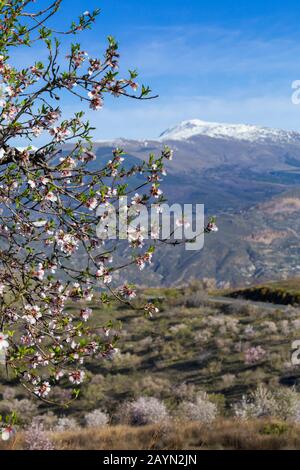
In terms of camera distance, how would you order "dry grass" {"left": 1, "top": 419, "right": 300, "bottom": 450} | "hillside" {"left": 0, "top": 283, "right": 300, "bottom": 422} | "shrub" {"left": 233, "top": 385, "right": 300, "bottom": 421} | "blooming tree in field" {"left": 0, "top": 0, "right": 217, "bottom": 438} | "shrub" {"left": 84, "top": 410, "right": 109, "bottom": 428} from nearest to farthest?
"blooming tree in field" {"left": 0, "top": 0, "right": 217, "bottom": 438} → "dry grass" {"left": 1, "top": 419, "right": 300, "bottom": 450} → "shrub" {"left": 233, "top": 385, "right": 300, "bottom": 421} → "shrub" {"left": 84, "top": 410, "right": 109, "bottom": 428} → "hillside" {"left": 0, "top": 283, "right": 300, "bottom": 422}

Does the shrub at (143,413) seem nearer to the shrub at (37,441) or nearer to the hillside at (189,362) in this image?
the hillside at (189,362)

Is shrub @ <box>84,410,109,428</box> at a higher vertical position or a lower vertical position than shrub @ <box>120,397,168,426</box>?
lower

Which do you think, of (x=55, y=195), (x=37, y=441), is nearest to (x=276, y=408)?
(x=37, y=441)

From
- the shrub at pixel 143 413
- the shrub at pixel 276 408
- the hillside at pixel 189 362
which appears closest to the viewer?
the shrub at pixel 276 408

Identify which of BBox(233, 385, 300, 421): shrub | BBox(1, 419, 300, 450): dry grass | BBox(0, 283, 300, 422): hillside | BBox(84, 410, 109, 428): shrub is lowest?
BBox(84, 410, 109, 428): shrub

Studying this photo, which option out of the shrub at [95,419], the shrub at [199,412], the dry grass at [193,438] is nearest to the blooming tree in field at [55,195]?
the dry grass at [193,438]

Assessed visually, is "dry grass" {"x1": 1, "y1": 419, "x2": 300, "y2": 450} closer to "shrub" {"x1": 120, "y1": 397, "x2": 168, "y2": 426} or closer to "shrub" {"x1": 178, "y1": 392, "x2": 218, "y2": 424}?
"shrub" {"x1": 178, "y1": 392, "x2": 218, "y2": 424}

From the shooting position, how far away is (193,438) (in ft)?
49.6

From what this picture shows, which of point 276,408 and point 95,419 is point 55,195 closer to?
point 276,408

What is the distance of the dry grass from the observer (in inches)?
547

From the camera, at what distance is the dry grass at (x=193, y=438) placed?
1389cm

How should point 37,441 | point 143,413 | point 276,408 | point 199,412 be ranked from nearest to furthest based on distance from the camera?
point 37,441
point 276,408
point 199,412
point 143,413

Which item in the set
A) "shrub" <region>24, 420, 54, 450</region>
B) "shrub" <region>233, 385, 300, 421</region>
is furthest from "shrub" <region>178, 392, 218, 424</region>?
"shrub" <region>24, 420, 54, 450</region>

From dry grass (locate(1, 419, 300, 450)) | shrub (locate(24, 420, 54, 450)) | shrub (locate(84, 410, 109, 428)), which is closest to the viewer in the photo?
dry grass (locate(1, 419, 300, 450))
